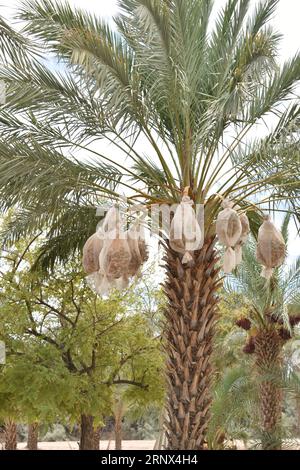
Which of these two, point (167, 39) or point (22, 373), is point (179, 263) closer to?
point (167, 39)

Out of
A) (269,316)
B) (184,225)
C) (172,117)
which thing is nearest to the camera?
(184,225)

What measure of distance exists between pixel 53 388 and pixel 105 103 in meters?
5.81

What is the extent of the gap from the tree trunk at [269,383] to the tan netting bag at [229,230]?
689 centimetres

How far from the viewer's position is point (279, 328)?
1216cm

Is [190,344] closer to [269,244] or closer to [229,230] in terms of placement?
[269,244]

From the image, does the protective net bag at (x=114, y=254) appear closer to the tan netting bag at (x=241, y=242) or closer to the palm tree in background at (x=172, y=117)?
the tan netting bag at (x=241, y=242)

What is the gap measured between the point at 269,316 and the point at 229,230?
796cm

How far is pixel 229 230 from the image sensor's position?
426 centimetres

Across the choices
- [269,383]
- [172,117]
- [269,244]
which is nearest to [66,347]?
[269,383]

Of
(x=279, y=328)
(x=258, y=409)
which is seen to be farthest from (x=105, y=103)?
(x=258, y=409)

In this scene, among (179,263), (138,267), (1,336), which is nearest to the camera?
(138,267)

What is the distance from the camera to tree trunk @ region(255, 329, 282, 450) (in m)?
11.3

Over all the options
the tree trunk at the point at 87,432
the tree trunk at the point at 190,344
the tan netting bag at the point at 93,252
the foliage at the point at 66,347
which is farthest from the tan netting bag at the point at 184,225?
the tree trunk at the point at 87,432
